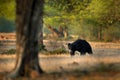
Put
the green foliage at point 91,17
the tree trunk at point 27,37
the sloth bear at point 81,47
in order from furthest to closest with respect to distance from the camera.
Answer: the green foliage at point 91,17, the sloth bear at point 81,47, the tree trunk at point 27,37

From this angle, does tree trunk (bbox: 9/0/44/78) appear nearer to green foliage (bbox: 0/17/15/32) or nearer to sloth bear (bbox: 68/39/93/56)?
sloth bear (bbox: 68/39/93/56)

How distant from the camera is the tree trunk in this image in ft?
39.5

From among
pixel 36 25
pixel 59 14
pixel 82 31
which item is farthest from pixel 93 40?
pixel 36 25

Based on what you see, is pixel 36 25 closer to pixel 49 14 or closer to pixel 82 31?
pixel 82 31

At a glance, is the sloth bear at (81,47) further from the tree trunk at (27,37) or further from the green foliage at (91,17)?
the green foliage at (91,17)

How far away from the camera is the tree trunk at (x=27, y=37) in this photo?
474 inches

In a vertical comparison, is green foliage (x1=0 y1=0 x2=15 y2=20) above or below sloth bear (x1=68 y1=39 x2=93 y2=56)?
above

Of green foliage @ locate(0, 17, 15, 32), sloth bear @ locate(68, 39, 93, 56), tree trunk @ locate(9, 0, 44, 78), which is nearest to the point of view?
tree trunk @ locate(9, 0, 44, 78)

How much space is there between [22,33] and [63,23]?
1885 inches

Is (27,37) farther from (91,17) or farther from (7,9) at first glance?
(91,17)

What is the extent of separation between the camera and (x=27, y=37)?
1209 cm

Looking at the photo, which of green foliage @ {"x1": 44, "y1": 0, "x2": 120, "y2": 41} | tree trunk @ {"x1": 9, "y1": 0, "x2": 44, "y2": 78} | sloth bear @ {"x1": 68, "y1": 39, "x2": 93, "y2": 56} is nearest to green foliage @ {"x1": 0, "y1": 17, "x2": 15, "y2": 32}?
green foliage @ {"x1": 44, "y1": 0, "x2": 120, "y2": 41}

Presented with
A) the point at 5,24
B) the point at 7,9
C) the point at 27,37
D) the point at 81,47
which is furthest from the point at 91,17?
the point at 27,37

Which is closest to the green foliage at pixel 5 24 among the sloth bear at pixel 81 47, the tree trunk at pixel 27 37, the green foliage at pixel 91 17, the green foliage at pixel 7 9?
the green foliage at pixel 91 17
